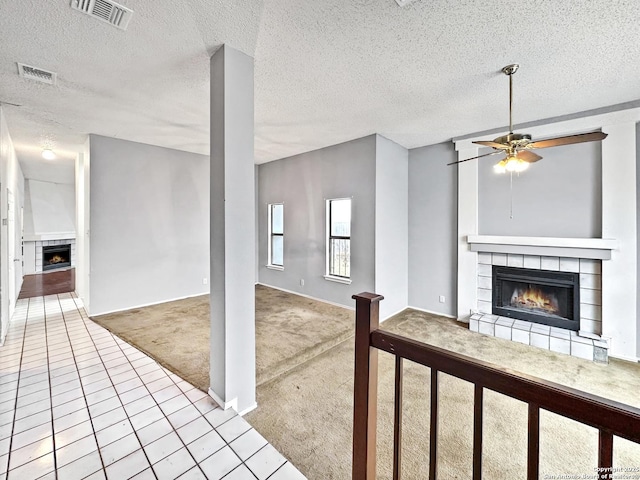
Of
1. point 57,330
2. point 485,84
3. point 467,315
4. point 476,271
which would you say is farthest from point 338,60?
point 57,330

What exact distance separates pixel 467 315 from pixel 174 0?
4.88 meters

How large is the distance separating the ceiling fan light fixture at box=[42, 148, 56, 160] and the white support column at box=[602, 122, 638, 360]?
333 inches

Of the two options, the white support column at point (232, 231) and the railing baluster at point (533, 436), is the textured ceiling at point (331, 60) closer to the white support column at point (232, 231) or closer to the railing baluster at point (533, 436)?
the white support column at point (232, 231)

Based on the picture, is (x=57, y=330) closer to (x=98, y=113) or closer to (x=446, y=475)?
(x=98, y=113)

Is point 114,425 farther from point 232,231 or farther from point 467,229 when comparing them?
point 467,229

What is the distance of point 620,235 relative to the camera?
3.16 m

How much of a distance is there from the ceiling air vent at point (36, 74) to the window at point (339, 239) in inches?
145

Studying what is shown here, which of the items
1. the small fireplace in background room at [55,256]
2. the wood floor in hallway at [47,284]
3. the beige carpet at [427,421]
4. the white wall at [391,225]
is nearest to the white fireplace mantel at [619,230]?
the beige carpet at [427,421]

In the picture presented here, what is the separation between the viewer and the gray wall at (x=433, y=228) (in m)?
4.47

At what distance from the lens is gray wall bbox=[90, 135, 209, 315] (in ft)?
13.9

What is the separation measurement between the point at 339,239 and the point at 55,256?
9.54 metres

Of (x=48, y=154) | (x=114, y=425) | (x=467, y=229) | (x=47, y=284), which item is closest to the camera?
(x=114, y=425)

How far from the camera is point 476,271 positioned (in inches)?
165

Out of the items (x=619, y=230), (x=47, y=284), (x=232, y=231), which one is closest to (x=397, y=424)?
(x=232, y=231)
